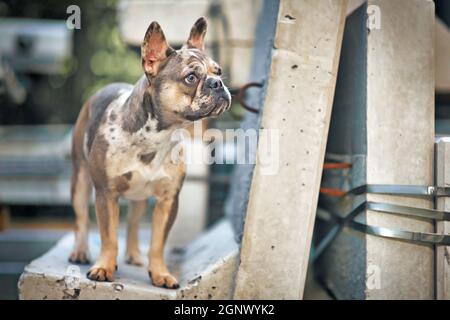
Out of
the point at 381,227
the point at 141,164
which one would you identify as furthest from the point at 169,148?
the point at 381,227

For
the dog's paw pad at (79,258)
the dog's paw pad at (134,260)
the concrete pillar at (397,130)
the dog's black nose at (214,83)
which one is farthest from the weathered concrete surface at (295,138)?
the dog's paw pad at (79,258)

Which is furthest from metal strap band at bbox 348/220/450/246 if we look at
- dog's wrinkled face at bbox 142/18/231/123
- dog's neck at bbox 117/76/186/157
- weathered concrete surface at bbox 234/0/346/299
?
dog's neck at bbox 117/76/186/157

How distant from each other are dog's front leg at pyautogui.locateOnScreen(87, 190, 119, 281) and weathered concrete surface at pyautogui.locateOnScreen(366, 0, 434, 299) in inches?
50.3

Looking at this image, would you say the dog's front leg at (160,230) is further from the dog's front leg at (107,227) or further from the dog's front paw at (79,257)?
the dog's front paw at (79,257)

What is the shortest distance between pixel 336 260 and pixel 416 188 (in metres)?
0.85

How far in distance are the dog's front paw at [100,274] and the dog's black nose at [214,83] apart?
1.08m

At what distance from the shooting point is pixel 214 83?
2.28 metres

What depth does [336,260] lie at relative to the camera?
126 inches

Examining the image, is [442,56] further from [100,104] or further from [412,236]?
[100,104]

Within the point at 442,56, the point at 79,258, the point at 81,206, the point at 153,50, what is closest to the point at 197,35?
the point at 153,50

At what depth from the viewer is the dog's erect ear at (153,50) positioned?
2.28 m

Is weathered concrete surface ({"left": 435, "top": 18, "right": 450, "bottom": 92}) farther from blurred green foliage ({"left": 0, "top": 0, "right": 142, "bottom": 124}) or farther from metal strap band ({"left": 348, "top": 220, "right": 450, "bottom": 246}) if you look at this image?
blurred green foliage ({"left": 0, "top": 0, "right": 142, "bottom": 124})

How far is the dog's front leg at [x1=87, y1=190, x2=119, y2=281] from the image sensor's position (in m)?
2.64
